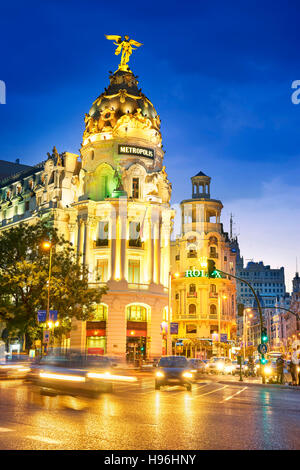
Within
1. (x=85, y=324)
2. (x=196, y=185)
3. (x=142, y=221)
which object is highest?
(x=196, y=185)

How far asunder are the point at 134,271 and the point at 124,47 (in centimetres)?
3026

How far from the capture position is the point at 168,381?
23641 millimetres

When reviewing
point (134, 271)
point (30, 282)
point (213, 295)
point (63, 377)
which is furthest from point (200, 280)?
point (63, 377)

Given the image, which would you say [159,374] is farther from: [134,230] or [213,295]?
[213,295]

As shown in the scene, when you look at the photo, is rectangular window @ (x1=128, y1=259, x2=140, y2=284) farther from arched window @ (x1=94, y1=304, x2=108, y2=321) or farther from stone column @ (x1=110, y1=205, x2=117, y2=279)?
arched window @ (x1=94, y1=304, x2=108, y2=321)

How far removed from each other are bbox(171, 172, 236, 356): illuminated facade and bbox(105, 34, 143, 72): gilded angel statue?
22986 mm

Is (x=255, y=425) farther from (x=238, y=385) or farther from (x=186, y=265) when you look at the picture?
(x=186, y=265)

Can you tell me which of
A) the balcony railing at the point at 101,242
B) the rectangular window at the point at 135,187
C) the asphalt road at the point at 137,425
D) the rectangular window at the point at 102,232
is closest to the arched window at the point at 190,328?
the rectangular window at the point at 102,232

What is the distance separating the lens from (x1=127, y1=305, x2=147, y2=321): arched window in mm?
60938

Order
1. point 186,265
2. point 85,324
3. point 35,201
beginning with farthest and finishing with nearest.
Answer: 1. point 186,265
2. point 35,201
3. point 85,324

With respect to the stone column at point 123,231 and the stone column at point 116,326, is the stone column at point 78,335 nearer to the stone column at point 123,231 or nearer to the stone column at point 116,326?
the stone column at point 116,326
